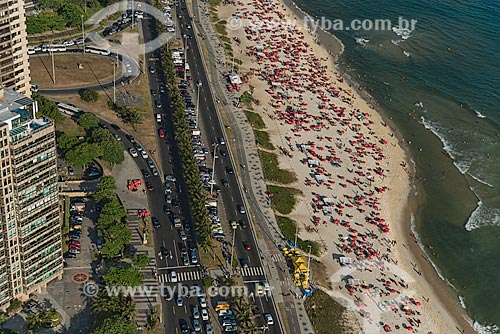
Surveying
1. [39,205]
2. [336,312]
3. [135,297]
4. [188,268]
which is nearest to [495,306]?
[336,312]

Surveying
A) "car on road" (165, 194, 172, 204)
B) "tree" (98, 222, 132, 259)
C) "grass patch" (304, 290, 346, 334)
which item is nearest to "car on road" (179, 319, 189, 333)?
"tree" (98, 222, 132, 259)

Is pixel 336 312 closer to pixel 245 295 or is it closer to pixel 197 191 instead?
pixel 245 295

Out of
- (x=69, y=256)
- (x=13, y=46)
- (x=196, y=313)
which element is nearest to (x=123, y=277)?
(x=196, y=313)

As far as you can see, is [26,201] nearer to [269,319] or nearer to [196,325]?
[196,325]

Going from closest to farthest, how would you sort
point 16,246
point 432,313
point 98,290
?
point 16,246 < point 98,290 < point 432,313

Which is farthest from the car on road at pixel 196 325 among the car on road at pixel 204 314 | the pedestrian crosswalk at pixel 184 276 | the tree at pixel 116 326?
the tree at pixel 116 326

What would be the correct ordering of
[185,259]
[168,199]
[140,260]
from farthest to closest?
[168,199] → [185,259] → [140,260]

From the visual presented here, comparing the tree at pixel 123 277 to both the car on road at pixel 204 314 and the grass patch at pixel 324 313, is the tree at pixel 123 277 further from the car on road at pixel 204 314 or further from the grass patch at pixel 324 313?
the grass patch at pixel 324 313
